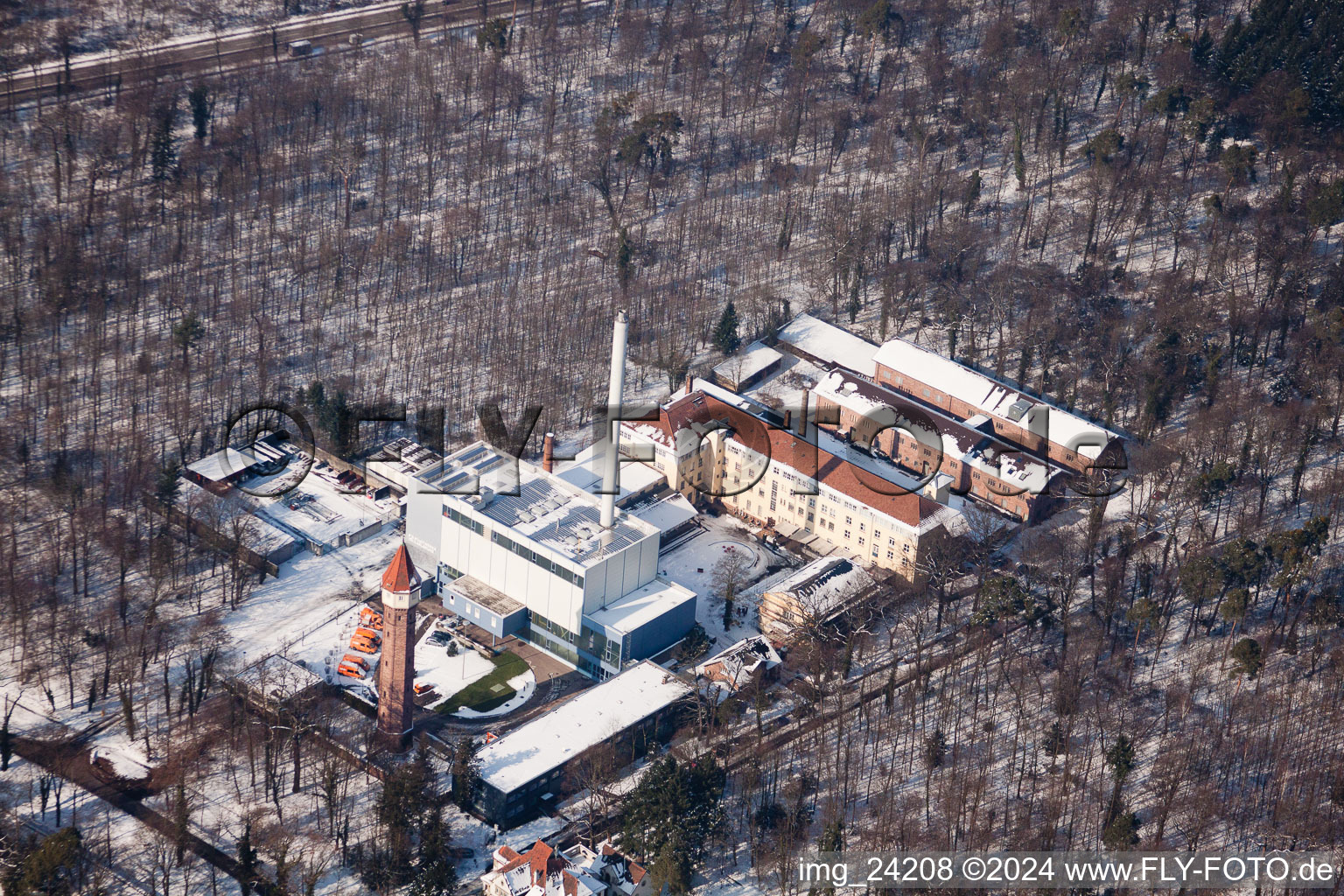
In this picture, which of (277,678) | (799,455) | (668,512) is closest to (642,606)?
(668,512)

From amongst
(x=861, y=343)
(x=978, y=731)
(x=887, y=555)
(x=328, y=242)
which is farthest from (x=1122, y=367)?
(x=328, y=242)

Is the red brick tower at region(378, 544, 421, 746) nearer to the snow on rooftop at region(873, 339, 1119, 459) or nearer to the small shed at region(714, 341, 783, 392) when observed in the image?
the small shed at region(714, 341, 783, 392)

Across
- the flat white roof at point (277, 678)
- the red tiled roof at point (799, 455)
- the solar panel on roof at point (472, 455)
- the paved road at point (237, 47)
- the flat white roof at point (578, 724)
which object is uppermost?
the paved road at point (237, 47)

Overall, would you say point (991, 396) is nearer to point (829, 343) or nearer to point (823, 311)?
point (829, 343)

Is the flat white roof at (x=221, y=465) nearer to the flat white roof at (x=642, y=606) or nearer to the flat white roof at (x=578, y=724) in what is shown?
the flat white roof at (x=642, y=606)

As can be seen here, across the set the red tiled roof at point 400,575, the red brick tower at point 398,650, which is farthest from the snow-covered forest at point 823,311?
the red tiled roof at point 400,575

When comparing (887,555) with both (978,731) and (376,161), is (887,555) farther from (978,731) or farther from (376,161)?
(376,161)
